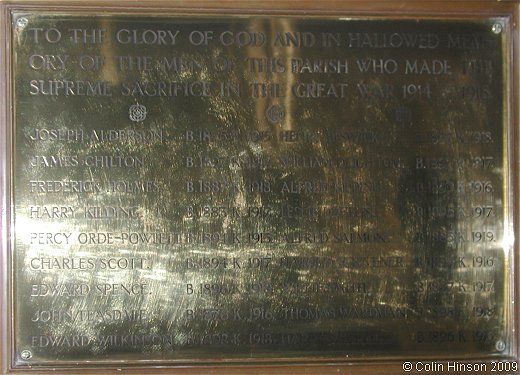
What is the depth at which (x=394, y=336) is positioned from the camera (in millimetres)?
2957

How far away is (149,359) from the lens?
286cm

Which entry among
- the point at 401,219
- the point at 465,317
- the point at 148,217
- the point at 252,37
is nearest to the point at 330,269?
the point at 401,219

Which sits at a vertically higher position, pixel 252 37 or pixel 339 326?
pixel 252 37

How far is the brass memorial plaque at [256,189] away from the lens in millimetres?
2844

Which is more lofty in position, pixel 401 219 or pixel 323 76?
pixel 323 76

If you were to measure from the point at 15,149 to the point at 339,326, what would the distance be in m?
1.89

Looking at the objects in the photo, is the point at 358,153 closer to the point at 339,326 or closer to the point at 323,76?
the point at 323,76

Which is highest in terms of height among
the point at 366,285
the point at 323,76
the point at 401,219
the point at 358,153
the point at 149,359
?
the point at 323,76

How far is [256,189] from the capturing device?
291cm

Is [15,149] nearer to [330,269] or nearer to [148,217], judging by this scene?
[148,217]

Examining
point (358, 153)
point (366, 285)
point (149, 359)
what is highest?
point (358, 153)

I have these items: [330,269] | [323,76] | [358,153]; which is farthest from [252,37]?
[330,269]

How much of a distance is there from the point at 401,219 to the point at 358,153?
42 centimetres

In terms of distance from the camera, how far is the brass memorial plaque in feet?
9.33
